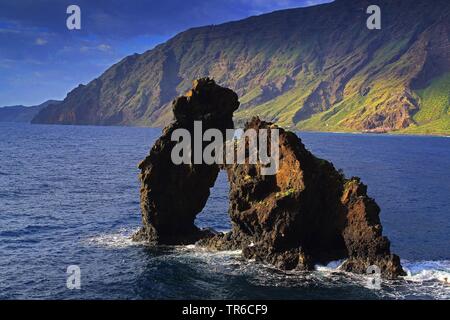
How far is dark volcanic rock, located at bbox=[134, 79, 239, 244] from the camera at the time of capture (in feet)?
196

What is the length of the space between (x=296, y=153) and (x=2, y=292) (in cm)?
3115

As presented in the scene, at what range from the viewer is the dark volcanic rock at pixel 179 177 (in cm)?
5978

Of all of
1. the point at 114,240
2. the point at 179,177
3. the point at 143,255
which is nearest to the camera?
the point at 143,255

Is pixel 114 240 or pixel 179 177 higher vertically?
pixel 179 177

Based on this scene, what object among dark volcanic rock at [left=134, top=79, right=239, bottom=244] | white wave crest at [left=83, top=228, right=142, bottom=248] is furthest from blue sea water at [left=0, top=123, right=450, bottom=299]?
dark volcanic rock at [left=134, top=79, right=239, bottom=244]

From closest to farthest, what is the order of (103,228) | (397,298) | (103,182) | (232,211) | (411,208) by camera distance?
(397,298)
(232,211)
(103,228)
(411,208)
(103,182)

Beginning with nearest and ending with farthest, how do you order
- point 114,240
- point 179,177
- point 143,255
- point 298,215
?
point 298,215 < point 143,255 < point 179,177 < point 114,240

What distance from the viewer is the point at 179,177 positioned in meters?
60.2

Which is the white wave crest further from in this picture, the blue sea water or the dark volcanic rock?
the dark volcanic rock

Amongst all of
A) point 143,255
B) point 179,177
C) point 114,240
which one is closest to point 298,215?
point 179,177

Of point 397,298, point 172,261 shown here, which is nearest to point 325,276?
point 397,298

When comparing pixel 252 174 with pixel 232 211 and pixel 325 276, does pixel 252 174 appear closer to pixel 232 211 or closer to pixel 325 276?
pixel 232 211

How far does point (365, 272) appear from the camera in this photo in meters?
47.1

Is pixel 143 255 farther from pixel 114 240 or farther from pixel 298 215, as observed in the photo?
pixel 298 215
